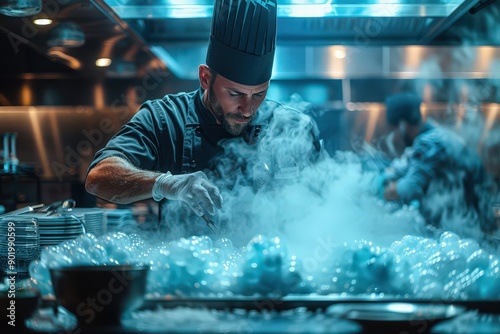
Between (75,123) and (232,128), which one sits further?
Result: (75,123)

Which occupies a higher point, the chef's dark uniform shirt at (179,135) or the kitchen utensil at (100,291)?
the chef's dark uniform shirt at (179,135)

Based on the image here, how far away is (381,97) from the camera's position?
526 centimetres

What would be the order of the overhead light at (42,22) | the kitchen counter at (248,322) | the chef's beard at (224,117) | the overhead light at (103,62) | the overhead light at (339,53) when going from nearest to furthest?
1. the kitchen counter at (248,322)
2. the chef's beard at (224,117)
3. the overhead light at (42,22)
4. the overhead light at (103,62)
5. the overhead light at (339,53)

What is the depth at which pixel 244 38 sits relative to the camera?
198cm

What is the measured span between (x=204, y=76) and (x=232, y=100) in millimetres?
176

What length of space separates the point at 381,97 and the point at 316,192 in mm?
3358

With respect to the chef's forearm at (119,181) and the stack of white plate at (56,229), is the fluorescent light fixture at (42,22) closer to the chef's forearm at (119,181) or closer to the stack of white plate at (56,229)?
the chef's forearm at (119,181)

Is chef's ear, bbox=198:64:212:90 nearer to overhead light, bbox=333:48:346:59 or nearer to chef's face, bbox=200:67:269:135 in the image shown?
chef's face, bbox=200:67:269:135

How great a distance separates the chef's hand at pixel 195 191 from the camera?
1.63m

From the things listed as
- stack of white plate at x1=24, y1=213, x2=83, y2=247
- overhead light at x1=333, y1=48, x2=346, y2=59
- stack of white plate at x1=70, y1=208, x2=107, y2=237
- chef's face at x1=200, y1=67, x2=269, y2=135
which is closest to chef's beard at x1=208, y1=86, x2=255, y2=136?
chef's face at x1=200, y1=67, x2=269, y2=135

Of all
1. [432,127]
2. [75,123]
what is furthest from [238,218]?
[75,123]

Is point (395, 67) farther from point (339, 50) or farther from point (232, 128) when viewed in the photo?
point (232, 128)

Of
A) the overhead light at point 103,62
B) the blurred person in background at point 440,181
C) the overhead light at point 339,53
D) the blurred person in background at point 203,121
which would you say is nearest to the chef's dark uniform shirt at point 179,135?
the blurred person in background at point 203,121

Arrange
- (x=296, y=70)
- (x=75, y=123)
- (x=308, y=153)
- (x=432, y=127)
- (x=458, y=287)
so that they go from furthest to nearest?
(x=75, y=123), (x=296, y=70), (x=432, y=127), (x=308, y=153), (x=458, y=287)
